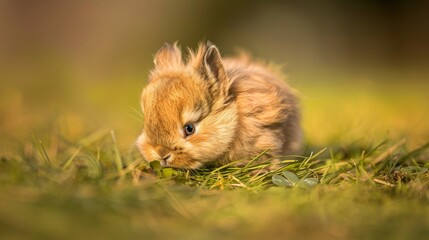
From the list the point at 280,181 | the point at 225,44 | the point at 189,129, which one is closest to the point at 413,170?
the point at 280,181

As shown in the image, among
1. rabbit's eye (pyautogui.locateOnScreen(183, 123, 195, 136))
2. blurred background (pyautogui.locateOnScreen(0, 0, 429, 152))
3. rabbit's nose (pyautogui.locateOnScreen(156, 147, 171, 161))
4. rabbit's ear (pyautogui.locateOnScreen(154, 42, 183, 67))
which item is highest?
blurred background (pyautogui.locateOnScreen(0, 0, 429, 152))

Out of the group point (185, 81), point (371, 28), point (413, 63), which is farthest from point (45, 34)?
point (185, 81)

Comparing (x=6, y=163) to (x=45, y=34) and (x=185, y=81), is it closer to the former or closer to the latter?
(x=185, y=81)

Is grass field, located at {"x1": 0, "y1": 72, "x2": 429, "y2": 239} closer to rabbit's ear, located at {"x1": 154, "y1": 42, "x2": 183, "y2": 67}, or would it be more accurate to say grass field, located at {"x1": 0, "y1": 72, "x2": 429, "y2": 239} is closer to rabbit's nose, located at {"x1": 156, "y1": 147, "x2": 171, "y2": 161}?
rabbit's nose, located at {"x1": 156, "y1": 147, "x2": 171, "y2": 161}

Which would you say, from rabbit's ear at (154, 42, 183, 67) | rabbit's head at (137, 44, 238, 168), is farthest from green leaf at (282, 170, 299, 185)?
rabbit's ear at (154, 42, 183, 67)

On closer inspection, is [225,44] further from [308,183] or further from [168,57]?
[308,183]

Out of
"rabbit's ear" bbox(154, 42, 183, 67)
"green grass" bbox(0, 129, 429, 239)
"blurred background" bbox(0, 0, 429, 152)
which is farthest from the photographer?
"blurred background" bbox(0, 0, 429, 152)

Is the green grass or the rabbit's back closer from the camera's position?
the green grass

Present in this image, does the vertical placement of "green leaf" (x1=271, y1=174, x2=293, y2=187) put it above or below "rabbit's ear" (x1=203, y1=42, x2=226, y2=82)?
below
